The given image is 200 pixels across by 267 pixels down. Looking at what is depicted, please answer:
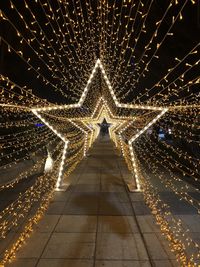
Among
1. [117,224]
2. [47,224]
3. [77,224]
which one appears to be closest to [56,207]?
[47,224]

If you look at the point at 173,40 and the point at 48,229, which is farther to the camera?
the point at 173,40

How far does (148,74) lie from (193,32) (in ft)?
39.5

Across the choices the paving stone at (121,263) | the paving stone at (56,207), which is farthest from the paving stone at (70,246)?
the paving stone at (56,207)

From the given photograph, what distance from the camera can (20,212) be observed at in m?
6.76

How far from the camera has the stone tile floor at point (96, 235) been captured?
449cm

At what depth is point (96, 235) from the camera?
5.45 m

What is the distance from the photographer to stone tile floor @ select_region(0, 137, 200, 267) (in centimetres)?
449

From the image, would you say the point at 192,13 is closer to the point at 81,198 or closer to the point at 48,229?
the point at 81,198

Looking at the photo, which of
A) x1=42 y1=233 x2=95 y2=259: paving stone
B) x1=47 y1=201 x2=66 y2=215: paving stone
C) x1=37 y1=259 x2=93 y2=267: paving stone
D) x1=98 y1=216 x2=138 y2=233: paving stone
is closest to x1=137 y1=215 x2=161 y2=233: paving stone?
A: x1=98 y1=216 x2=138 y2=233: paving stone

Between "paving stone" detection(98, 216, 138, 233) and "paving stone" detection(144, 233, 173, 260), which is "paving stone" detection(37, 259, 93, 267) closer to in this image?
"paving stone" detection(144, 233, 173, 260)

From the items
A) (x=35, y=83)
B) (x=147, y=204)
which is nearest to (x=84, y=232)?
(x=147, y=204)

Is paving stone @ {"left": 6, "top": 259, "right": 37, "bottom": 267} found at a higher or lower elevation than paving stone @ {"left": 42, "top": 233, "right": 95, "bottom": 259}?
higher

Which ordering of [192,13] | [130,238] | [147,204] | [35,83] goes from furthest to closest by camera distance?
[35,83]
[192,13]
[147,204]
[130,238]

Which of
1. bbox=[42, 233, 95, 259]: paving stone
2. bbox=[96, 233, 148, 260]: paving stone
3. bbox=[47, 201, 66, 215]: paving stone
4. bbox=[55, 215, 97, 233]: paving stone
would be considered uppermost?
bbox=[42, 233, 95, 259]: paving stone
